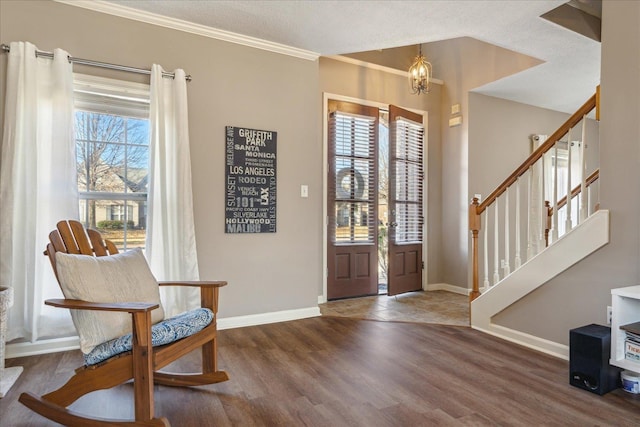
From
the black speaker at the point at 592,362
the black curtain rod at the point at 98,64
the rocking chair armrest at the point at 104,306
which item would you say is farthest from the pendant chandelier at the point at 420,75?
the rocking chair armrest at the point at 104,306

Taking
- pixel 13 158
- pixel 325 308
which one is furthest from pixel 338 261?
pixel 13 158

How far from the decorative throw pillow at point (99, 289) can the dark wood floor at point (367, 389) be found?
0.43 metres

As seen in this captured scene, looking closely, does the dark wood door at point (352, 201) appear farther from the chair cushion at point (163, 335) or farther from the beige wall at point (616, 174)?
the chair cushion at point (163, 335)

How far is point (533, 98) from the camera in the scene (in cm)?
494

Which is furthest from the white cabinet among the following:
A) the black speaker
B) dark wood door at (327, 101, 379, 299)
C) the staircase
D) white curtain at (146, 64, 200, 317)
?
white curtain at (146, 64, 200, 317)

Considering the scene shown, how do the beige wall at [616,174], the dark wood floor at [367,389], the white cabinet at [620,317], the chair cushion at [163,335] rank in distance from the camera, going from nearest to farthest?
the chair cushion at [163,335]
the dark wood floor at [367,389]
the white cabinet at [620,317]
the beige wall at [616,174]

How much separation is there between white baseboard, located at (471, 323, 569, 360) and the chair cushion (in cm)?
230

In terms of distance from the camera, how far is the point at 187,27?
311 centimetres

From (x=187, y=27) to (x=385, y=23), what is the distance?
5.24ft

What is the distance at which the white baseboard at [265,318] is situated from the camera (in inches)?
130

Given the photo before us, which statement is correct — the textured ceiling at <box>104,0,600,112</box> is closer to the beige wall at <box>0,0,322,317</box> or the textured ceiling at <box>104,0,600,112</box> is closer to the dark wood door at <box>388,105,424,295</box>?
the beige wall at <box>0,0,322,317</box>

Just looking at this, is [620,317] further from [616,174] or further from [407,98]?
[407,98]

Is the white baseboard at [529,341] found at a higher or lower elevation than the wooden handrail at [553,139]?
lower

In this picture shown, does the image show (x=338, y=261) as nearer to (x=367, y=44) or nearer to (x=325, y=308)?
(x=325, y=308)
